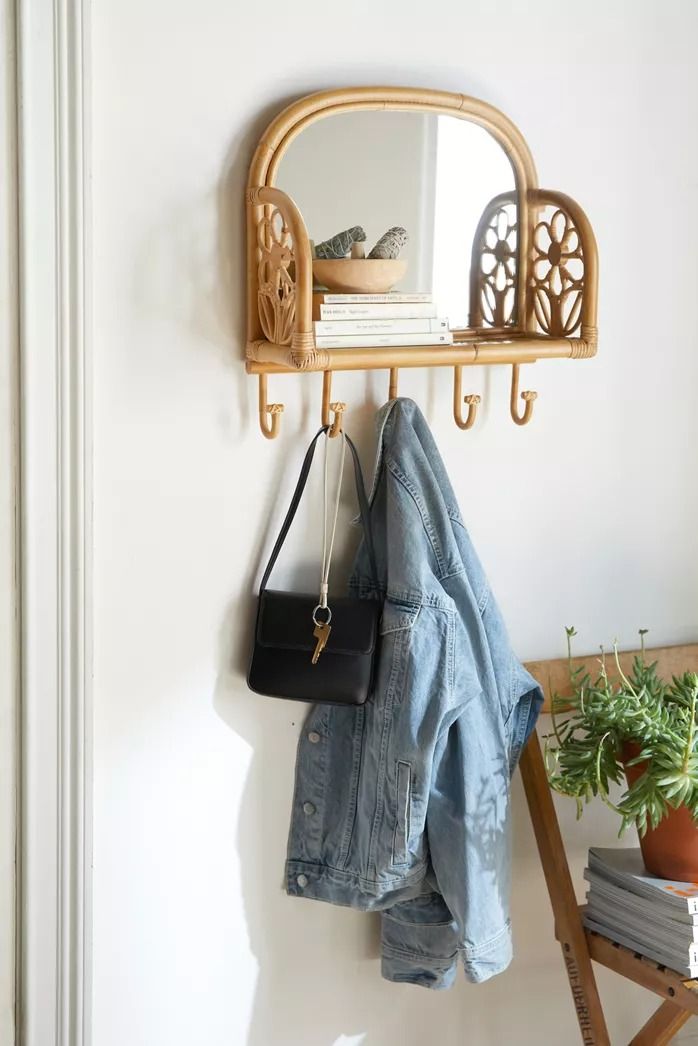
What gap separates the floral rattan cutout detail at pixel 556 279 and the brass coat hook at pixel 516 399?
79 millimetres

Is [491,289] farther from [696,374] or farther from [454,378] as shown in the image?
[696,374]

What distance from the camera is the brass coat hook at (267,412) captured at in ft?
4.92

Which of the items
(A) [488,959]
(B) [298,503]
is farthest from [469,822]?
(B) [298,503]

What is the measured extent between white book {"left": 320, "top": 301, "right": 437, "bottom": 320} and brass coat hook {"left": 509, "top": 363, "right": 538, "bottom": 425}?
0.88ft

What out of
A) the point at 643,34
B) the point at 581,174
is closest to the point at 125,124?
the point at 581,174

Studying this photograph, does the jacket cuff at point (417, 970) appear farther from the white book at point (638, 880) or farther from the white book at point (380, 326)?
the white book at point (380, 326)

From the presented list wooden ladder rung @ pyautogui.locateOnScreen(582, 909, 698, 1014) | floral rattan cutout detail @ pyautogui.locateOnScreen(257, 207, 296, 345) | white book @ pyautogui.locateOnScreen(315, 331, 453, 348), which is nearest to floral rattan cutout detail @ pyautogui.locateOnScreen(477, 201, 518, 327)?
white book @ pyautogui.locateOnScreen(315, 331, 453, 348)

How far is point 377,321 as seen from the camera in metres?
1.41

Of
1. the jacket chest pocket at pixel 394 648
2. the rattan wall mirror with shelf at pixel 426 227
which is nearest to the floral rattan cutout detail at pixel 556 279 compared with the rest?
the rattan wall mirror with shelf at pixel 426 227

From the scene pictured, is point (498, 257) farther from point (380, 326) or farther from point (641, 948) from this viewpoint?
point (641, 948)

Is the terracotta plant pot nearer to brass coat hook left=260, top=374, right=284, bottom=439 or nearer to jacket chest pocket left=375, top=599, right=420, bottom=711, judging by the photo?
jacket chest pocket left=375, top=599, right=420, bottom=711

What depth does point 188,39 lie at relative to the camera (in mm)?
1428

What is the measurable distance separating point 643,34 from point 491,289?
0.49m

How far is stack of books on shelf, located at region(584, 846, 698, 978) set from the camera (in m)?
1.53
